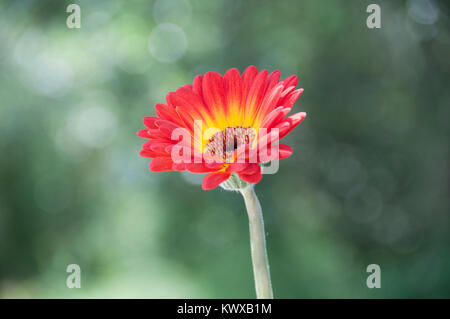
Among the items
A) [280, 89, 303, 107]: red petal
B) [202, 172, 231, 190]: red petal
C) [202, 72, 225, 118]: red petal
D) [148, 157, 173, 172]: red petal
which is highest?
[202, 72, 225, 118]: red petal

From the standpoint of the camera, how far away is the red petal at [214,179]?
0.25 metres

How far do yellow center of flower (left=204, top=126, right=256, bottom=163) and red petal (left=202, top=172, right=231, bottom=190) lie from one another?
0.05 meters

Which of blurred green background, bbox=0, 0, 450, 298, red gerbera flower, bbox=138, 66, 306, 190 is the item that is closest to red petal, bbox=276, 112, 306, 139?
red gerbera flower, bbox=138, 66, 306, 190

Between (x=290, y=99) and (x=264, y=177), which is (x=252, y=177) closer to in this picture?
(x=290, y=99)

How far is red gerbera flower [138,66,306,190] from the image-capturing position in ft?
0.84

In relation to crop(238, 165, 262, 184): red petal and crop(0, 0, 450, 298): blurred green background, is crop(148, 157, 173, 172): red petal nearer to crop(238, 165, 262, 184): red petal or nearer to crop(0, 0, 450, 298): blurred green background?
crop(238, 165, 262, 184): red petal

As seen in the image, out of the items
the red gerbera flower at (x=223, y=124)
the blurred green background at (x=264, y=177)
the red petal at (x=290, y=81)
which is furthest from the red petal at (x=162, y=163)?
the blurred green background at (x=264, y=177)

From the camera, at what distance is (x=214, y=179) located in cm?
26

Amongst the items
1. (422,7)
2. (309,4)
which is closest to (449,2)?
(422,7)

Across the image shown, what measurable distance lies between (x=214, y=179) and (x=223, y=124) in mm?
92

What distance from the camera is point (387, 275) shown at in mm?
1324

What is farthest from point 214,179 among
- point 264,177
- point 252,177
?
point 264,177

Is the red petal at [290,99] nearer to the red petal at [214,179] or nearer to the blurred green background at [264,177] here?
the red petal at [214,179]

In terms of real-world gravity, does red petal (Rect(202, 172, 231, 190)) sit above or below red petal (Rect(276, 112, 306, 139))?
below
